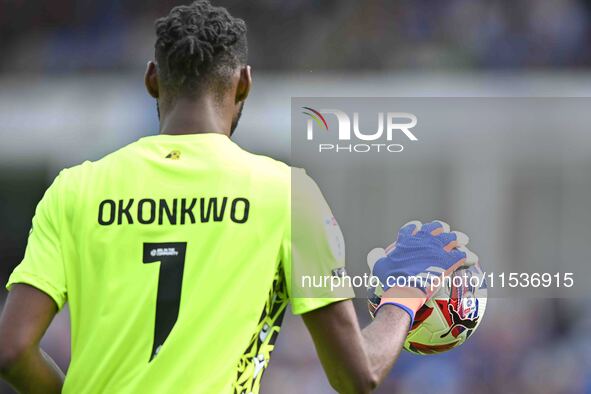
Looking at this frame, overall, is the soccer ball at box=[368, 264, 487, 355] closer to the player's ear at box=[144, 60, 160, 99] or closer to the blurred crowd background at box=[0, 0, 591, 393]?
the player's ear at box=[144, 60, 160, 99]

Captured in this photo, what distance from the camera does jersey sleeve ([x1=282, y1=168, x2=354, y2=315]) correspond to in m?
2.33

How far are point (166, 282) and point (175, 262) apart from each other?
49mm

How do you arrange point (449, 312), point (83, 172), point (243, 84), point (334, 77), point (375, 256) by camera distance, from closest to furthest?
1. point (83, 172)
2. point (243, 84)
3. point (375, 256)
4. point (449, 312)
5. point (334, 77)

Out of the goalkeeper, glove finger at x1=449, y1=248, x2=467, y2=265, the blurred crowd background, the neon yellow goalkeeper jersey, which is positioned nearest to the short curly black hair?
the goalkeeper

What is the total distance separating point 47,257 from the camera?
2398 millimetres

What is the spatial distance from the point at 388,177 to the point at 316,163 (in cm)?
66

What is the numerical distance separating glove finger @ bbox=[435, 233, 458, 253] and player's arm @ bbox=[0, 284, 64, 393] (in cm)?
99

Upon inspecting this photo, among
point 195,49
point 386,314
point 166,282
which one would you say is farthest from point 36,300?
point 386,314

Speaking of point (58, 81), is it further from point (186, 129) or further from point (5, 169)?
point (186, 129)

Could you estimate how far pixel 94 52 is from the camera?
36.1 ft

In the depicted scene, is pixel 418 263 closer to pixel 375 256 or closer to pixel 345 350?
pixel 375 256

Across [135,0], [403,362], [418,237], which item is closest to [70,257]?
[418,237]

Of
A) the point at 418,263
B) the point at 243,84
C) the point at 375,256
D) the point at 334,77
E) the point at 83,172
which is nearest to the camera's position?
the point at 83,172

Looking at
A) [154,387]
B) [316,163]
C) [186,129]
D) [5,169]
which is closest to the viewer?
[154,387]
